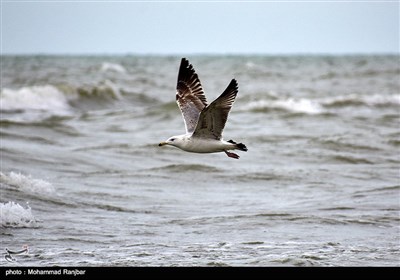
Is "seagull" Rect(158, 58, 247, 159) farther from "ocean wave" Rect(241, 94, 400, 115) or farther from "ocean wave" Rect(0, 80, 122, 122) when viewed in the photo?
"ocean wave" Rect(241, 94, 400, 115)

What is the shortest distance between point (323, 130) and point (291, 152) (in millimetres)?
2995

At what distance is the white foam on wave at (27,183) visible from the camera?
30.9 ft

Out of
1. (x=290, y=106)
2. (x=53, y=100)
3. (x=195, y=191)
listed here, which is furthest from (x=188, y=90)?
(x=53, y=100)

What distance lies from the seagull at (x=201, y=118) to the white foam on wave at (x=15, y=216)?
1.50 metres

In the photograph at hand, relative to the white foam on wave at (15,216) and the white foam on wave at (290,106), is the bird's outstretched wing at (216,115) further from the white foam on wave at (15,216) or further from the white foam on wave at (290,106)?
the white foam on wave at (290,106)

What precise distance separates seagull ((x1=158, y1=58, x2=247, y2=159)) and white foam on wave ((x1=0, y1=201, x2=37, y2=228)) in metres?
1.50

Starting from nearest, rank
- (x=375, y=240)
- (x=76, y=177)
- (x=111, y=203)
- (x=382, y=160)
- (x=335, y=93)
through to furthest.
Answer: (x=375, y=240), (x=111, y=203), (x=76, y=177), (x=382, y=160), (x=335, y=93)

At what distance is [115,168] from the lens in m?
11.5

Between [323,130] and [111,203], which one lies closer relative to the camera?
[111,203]

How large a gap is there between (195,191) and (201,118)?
9.30ft

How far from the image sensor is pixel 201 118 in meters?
7.57
